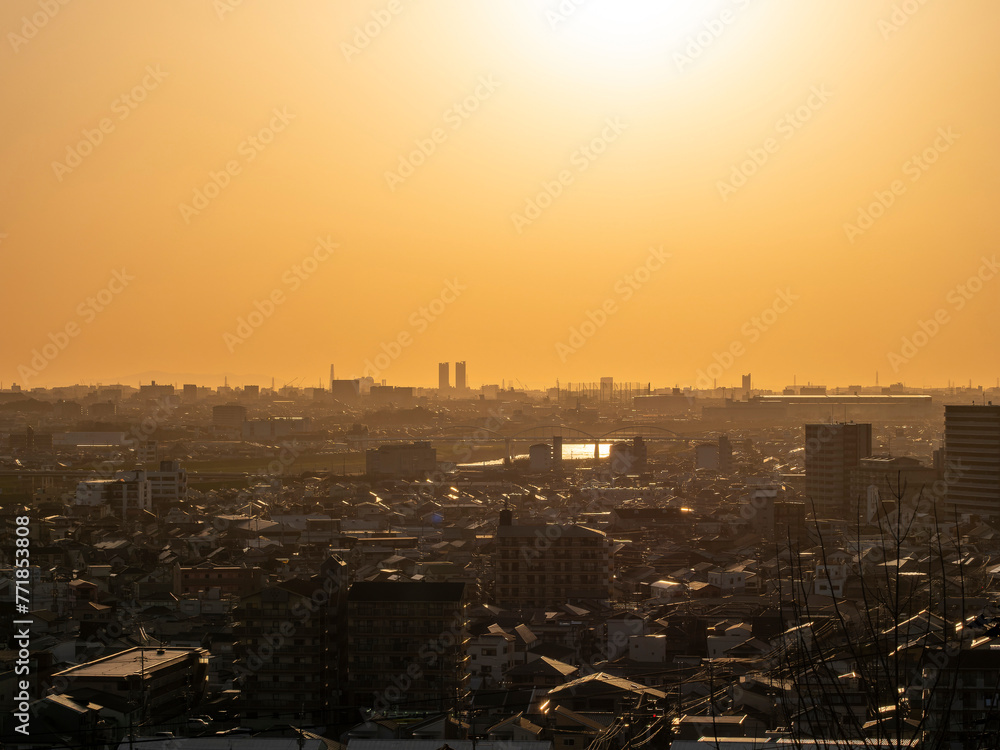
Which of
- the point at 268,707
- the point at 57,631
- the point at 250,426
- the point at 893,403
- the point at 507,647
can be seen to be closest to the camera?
the point at 268,707

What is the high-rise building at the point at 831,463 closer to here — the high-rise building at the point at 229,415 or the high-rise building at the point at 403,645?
the high-rise building at the point at 403,645

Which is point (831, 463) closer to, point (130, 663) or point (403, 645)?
point (403, 645)

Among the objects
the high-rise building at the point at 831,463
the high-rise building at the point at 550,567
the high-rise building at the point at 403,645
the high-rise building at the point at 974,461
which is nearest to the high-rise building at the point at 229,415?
the high-rise building at the point at 831,463

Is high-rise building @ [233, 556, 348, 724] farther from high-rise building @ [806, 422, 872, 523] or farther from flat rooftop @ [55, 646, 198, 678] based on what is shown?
high-rise building @ [806, 422, 872, 523]

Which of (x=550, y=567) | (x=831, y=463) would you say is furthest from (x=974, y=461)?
(x=550, y=567)

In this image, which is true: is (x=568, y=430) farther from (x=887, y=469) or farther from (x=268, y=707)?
(x=268, y=707)

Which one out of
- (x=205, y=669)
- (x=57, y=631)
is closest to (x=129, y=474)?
(x=57, y=631)
